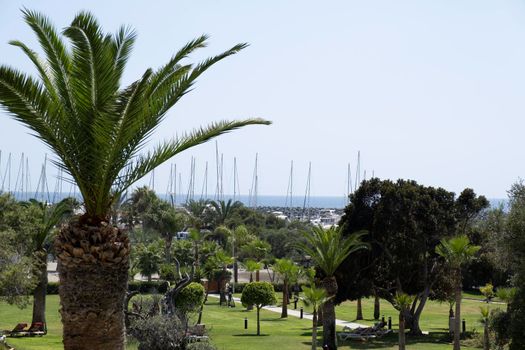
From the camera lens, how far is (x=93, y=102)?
38.3ft

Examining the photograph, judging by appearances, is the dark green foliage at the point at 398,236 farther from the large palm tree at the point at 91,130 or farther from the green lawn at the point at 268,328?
the large palm tree at the point at 91,130

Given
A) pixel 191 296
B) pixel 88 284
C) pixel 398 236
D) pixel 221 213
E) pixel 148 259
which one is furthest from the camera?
pixel 221 213

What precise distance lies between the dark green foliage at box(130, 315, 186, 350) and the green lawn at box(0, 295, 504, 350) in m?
3.25

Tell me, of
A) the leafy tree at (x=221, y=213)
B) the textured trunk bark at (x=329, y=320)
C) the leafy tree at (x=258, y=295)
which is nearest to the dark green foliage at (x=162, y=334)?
the textured trunk bark at (x=329, y=320)

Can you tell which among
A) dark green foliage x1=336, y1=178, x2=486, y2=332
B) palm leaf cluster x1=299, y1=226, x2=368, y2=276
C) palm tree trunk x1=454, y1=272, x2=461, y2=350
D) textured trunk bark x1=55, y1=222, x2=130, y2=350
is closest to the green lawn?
dark green foliage x1=336, y1=178, x2=486, y2=332

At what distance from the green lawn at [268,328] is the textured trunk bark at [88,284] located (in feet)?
55.5

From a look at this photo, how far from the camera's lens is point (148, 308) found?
28688mm

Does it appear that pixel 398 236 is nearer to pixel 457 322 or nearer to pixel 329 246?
pixel 329 246

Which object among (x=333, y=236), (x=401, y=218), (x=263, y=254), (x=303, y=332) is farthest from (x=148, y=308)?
(x=263, y=254)

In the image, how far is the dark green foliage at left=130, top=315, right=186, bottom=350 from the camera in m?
24.6

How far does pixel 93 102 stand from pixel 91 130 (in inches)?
19.4

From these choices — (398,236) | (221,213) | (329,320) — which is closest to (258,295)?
(329,320)

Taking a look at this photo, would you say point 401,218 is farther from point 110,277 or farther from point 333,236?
point 110,277

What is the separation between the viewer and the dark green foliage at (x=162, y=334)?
2456 cm
